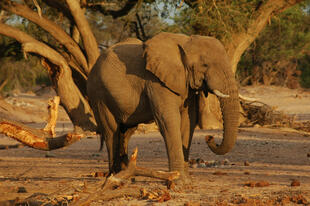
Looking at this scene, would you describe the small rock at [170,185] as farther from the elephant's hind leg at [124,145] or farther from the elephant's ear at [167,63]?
the elephant's hind leg at [124,145]

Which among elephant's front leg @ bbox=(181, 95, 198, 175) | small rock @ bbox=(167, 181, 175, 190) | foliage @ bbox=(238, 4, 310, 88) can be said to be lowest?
small rock @ bbox=(167, 181, 175, 190)

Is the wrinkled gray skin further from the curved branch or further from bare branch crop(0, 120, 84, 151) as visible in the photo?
the curved branch

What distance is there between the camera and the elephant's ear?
735cm

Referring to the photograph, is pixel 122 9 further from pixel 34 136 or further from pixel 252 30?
pixel 34 136

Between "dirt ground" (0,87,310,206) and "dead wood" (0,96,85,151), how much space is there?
0.61m

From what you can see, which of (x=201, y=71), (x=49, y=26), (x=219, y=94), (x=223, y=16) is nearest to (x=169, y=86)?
(x=201, y=71)

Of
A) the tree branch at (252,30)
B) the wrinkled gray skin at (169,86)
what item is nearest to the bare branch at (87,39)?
the tree branch at (252,30)

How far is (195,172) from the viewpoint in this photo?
8.84 m

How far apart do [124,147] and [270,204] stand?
376cm

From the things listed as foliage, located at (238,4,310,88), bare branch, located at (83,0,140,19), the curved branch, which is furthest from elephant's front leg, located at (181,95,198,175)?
foliage, located at (238,4,310,88)

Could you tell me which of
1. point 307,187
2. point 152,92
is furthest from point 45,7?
point 307,187

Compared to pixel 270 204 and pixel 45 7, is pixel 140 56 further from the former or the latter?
pixel 45 7

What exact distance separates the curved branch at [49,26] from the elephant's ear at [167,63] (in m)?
8.16

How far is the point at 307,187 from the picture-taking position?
6871 mm
